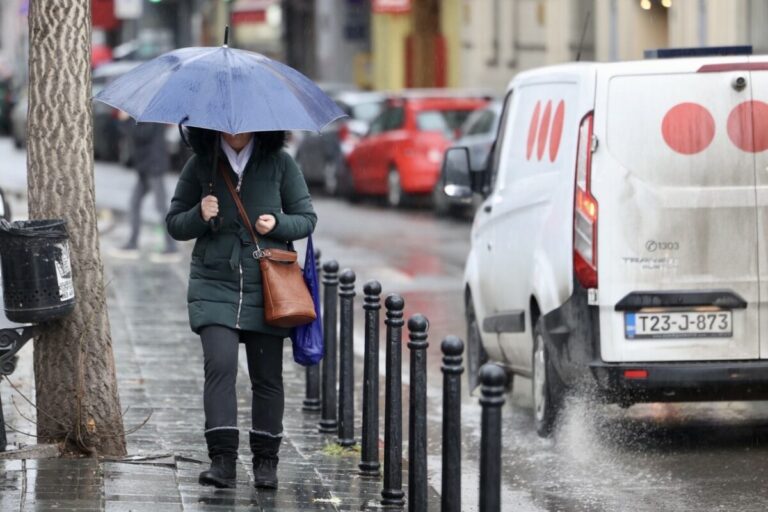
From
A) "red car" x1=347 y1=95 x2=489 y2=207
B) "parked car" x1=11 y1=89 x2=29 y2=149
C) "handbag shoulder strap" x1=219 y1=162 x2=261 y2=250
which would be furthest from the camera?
"parked car" x1=11 y1=89 x2=29 y2=149

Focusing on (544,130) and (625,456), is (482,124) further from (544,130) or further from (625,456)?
(625,456)

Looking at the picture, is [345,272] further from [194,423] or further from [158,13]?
[158,13]

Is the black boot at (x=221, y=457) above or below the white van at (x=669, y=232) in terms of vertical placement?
below

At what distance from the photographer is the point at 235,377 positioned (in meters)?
7.39

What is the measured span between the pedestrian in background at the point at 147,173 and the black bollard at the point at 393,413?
1145 centimetres

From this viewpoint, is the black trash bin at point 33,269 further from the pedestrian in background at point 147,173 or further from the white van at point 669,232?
the pedestrian in background at point 147,173


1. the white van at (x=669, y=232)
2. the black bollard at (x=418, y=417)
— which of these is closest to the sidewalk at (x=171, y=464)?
the black bollard at (x=418, y=417)

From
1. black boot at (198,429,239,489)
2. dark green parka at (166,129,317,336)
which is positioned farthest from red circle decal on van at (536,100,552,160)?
black boot at (198,429,239,489)

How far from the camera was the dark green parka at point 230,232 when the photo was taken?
24.1ft

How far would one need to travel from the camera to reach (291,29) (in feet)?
189

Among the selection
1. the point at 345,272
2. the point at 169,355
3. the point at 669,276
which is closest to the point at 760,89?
the point at 669,276

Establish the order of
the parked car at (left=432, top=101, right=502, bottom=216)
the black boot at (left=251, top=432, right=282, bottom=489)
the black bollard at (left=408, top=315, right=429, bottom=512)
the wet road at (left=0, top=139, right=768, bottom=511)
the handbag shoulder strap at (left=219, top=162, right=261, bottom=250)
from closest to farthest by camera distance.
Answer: the black bollard at (left=408, top=315, right=429, bottom=512) < the handbag shoulder strap at (left=219, top=162, right=261, bottom=250) < the black boot at (left=251, top=432, right=282, bottom=489) < the wet road at (left=0, top=139, right=768, bottom=511) < the parked car at (left=432, top=101, right=502, bottom=216)

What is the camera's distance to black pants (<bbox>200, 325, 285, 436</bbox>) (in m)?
7.34

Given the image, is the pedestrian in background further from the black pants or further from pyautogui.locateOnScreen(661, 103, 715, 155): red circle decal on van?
the black pants
